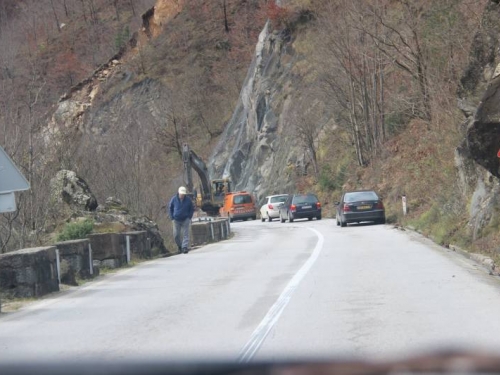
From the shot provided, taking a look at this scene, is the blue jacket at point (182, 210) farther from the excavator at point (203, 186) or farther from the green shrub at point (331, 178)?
the green shrub at point (331, 178)

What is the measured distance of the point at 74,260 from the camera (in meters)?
16.3

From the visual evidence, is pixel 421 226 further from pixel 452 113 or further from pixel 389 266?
pixel 389 266

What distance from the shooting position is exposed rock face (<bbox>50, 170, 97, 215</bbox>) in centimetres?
2431

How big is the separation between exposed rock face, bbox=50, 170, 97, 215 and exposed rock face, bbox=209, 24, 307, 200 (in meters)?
32.5

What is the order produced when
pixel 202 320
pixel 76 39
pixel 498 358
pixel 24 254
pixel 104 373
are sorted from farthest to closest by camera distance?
pixel 76 39
pixel 24 254
pixel 202 320
pixel 104 373
pixel 498 358

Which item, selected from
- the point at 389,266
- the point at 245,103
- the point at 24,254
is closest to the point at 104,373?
the point at 24,254

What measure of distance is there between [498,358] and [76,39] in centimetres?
10596

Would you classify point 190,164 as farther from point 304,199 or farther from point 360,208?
point 360,208

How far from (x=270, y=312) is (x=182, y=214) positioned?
12742 mm

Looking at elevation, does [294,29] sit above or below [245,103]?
above

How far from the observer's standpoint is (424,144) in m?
37.8

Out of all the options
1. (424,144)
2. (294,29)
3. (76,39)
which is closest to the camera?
(424,144)

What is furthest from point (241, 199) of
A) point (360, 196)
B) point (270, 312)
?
point (270, 312)

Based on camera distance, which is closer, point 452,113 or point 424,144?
point 452,113
